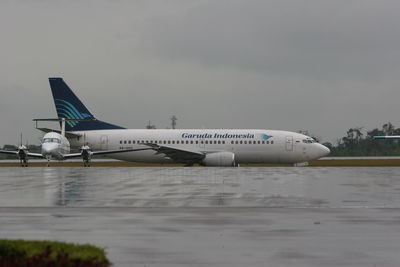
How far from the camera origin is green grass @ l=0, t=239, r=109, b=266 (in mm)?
7336

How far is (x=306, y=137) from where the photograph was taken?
5859 cm

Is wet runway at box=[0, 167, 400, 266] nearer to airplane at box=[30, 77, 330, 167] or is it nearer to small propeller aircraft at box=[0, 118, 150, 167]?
small propeller aircraft at box=[0, 118, 150, 167]

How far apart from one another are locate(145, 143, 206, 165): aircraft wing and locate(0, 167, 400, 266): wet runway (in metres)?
33.6

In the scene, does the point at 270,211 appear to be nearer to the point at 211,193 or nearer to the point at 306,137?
the point at 211,193

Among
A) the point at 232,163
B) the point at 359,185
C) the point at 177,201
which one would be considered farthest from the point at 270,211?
the point at 232,163

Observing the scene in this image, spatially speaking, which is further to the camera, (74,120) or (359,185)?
(74,120)

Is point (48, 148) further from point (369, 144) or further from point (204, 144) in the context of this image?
point (369, 144)

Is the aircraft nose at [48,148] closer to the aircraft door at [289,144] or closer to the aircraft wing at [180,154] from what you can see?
the aircraft wing at [180,154]

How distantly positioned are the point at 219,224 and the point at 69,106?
4983 centimetres

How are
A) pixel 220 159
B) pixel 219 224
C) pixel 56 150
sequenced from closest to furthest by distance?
pixel 219 224
pixel 56 150
pixel 220 159

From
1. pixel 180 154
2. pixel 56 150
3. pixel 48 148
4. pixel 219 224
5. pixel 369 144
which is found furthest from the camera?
pixel 369 144

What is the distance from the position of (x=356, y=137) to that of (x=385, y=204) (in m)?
120

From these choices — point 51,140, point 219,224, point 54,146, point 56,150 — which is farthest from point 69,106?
point 219,224

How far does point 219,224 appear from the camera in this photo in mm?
13148
